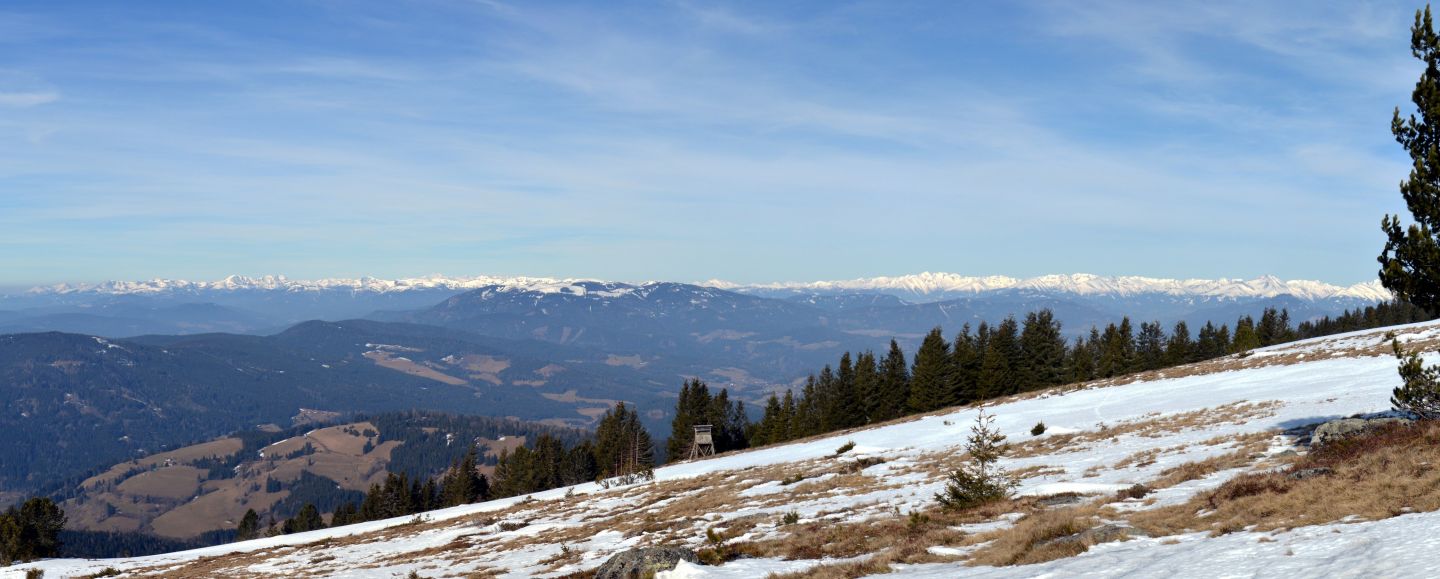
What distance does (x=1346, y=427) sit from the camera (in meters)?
19.4

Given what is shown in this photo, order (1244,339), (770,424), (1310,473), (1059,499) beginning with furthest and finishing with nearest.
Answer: (1244,339)
(770,424)
(1059,499)
(1310,473)

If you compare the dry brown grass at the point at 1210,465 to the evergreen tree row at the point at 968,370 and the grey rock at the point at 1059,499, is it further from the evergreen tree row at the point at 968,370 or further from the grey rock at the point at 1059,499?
the evergreen tree row at the point at 968,370

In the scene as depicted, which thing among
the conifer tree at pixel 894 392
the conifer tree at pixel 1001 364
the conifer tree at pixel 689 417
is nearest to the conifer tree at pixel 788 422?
the conifer tree at pixel 689 417

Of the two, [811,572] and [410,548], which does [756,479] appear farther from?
[811,572]

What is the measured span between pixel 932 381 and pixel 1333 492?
77388 mm

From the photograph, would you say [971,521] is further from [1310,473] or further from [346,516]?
[346,516]

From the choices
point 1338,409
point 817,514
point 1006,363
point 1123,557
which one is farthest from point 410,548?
point 1006,363

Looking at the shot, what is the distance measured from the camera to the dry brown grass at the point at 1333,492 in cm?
1229

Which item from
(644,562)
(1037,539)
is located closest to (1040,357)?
(1037,539)

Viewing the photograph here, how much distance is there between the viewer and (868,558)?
49.6 feet

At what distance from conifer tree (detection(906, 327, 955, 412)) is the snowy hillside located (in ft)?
102

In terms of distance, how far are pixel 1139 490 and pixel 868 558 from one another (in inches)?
325

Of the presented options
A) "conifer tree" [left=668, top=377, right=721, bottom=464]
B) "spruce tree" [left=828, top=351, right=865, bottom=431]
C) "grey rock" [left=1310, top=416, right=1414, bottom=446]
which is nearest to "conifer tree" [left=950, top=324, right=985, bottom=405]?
"spruce tree" [left=828, top=351, right=865, bottom=431]

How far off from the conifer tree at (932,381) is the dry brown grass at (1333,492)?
7210cm
